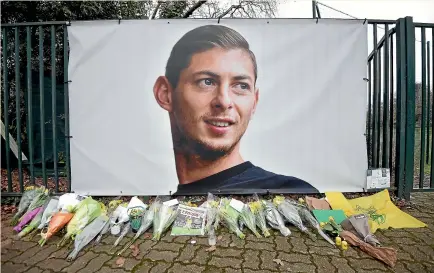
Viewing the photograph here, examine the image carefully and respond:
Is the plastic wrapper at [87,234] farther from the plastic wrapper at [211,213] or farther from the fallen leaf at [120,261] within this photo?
the plastic wrapper at [211,213]

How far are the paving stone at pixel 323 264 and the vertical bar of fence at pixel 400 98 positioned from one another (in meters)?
1.76

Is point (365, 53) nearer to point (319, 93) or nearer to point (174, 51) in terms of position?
point (319, 93)

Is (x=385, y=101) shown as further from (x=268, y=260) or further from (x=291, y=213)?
(x=268, y=260)

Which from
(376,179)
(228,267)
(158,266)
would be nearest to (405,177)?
(376,179)

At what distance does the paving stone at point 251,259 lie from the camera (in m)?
1.88

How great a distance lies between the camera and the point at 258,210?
2477mm

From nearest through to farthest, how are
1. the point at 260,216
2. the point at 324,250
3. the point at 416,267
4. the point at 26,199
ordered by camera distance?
1. the point at 416,267
2. the point at 324,250
3. the point at 260,216
4. the point at 26,199

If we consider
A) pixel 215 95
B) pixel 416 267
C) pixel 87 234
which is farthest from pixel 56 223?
pixel 416 267

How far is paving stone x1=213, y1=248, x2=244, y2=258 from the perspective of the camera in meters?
2.01

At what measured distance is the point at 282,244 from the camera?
2.16m

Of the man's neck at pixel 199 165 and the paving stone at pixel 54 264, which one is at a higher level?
the man's neck at pixel 199 165

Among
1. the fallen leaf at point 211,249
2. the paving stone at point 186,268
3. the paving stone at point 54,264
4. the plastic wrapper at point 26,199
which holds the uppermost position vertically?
the plastic wrapper at point 26,199

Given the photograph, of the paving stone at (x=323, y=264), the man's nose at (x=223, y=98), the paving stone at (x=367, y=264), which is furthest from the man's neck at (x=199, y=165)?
the paving stone at (x=367, y=264)

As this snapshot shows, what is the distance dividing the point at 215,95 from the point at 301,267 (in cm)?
192
